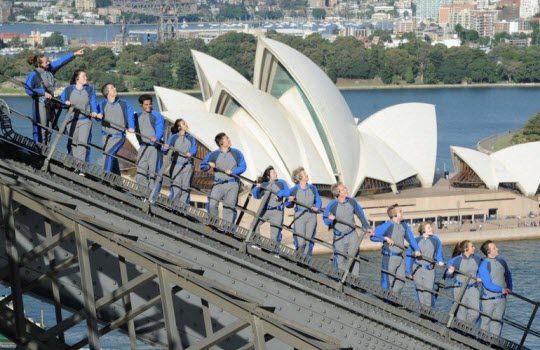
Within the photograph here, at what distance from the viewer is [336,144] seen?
116ft

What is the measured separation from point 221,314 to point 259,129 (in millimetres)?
27343

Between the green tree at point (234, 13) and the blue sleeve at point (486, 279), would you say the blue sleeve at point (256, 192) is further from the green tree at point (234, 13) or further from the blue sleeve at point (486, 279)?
the green tree at point (234, 13)

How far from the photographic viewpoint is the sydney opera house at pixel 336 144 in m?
34.6

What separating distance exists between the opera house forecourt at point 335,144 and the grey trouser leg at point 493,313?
23963 millimetres

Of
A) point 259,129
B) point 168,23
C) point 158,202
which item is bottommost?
point 168,23

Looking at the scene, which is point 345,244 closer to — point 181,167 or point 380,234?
point 380,234

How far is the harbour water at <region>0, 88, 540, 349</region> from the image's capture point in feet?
69.5

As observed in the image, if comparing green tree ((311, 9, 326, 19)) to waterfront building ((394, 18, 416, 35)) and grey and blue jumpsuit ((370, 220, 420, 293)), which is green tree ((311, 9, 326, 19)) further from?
grey and blue jumpsuit ((370, 220, 420, 293))

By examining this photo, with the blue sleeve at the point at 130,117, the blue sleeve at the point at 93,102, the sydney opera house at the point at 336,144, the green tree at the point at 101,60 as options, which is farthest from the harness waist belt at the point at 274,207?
the green tree at the point at 101,60

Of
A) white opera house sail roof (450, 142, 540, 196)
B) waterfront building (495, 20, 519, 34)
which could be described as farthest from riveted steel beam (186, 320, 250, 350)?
waterfront building (495, 20, 519, 34)

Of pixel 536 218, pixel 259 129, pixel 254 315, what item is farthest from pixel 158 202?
pixel 536 218

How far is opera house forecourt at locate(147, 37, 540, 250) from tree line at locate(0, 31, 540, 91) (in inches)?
1676

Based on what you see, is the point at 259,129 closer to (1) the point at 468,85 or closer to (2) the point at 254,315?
(2) the point at 254,315

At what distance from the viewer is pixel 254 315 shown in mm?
6312
